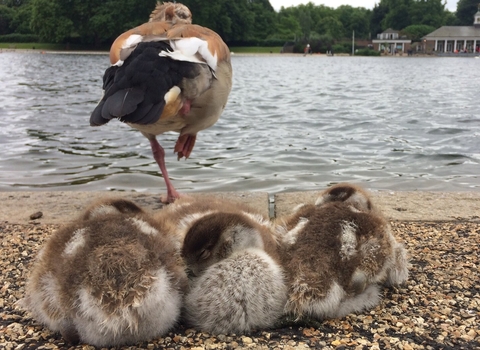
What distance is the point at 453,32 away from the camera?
11219 cm

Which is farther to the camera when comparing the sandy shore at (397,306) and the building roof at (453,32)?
the building roof at (453,32)

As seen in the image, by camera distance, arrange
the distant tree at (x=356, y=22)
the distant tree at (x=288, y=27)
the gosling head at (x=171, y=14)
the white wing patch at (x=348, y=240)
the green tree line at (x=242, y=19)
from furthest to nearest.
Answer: the distant tree at (x=356, y=22) → the distant tree at (x=288, y=27) → the green tree line at (x=242, y=19) → the gosling head at (x=171, y=14) → the white wing patch at (x=348, y=240)

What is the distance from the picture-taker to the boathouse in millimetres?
111125

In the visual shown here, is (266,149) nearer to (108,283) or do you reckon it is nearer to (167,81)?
(167,81)

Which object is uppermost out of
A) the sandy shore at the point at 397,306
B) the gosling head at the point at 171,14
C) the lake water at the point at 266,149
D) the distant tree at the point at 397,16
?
the distant tree at the point at 397,16

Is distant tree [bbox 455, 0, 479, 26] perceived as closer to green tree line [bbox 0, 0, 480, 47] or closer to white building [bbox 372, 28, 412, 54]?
green tree line [bbox 0, 0, 480, 47]

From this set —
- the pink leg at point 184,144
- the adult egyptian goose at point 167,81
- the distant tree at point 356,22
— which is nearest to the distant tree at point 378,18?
the distant tree at point 356,22

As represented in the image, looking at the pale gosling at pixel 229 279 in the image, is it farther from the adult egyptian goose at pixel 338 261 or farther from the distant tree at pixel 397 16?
the distant tree at pixel 397 16

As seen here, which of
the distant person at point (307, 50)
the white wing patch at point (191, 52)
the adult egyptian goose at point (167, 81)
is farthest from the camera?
the distant person at point (307, 50)

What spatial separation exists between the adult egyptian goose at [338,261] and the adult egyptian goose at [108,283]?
543mm

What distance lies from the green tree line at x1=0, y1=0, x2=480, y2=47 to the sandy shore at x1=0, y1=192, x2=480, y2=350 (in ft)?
219

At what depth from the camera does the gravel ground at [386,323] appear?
2270 mm

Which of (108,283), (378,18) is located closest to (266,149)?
(108,283)

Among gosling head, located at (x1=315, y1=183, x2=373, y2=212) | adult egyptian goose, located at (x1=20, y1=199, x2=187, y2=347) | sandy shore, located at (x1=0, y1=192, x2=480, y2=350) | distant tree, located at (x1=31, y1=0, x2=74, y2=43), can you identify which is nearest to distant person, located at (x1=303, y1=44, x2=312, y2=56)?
distant tree, located at (x1=31, y1=0, x2=74, y2=43)
